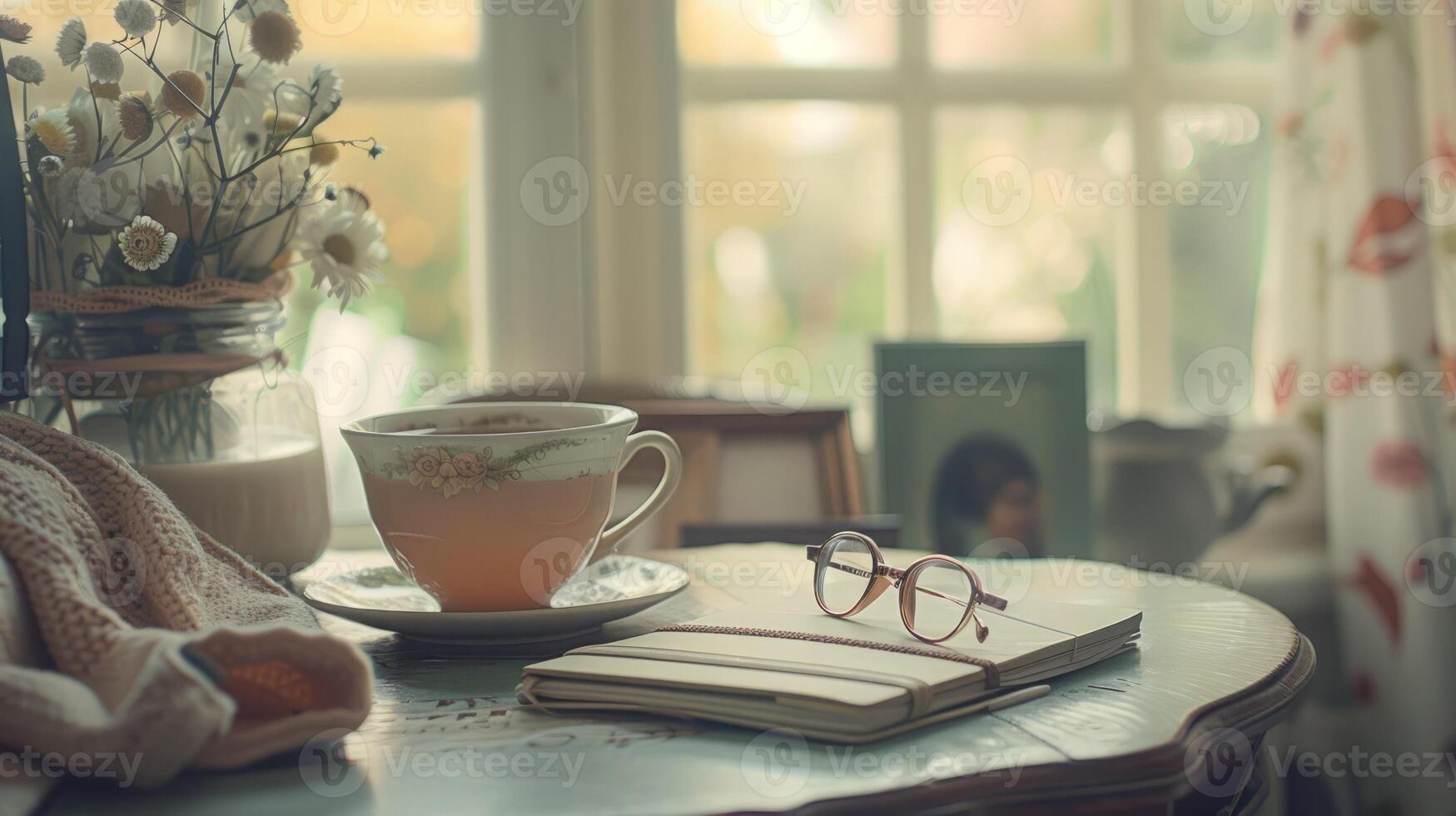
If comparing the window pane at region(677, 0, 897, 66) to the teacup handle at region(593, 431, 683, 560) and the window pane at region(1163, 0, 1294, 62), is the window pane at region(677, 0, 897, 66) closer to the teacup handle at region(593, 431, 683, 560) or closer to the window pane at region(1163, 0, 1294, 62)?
the window pane at region(1163, 0, 1294, 62)

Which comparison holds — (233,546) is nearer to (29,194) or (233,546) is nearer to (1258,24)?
(29,194)

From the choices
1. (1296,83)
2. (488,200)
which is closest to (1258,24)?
(1296,83)

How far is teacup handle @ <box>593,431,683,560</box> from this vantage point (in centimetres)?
73

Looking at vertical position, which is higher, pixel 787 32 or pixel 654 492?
pixel 787 32

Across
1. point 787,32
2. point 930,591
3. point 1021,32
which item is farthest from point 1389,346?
point 930,591

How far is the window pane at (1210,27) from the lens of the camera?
180 cm

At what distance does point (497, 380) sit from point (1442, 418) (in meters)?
1.30

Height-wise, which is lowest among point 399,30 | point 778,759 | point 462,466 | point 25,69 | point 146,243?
point 778,759

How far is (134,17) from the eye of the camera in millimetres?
711

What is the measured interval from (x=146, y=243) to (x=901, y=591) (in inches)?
19.3

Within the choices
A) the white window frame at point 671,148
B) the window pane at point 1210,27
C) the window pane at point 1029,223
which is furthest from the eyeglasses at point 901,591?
the window pane at point 1210,27

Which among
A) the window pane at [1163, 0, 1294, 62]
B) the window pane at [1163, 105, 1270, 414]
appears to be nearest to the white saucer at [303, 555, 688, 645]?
the window pane at [1163, 105, 1270, 414]

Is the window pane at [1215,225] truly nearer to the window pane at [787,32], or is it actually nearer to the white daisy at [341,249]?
the window pane at [787,32]

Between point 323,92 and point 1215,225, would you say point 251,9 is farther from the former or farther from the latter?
point 1215,225
